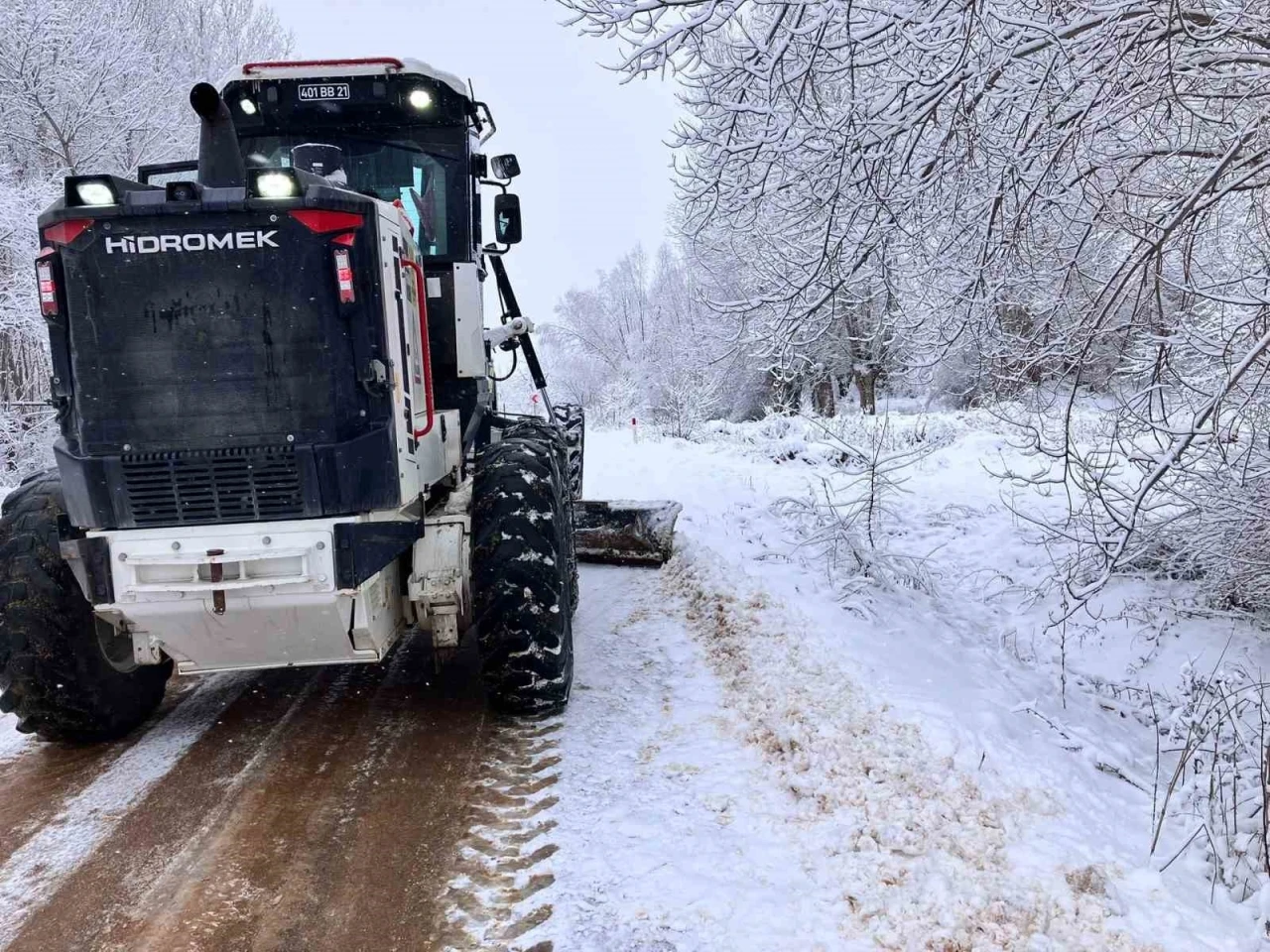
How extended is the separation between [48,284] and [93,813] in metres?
2.19

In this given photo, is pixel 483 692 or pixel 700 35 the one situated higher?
pixel 700 35

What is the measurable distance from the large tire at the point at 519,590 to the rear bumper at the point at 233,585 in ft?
2.04

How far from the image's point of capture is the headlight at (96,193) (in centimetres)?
348

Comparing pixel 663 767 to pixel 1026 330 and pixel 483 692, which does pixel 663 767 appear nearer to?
pixel 483 692

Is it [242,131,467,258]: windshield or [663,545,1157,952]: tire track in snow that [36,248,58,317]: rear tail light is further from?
[663,545,1157,952]: tire track in snow

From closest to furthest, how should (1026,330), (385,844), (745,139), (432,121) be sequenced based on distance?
(385,844)
(745,139)
(432,121)
(1026,330)

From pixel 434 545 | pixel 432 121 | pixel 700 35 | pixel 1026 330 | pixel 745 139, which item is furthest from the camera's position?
pixel 1026 330

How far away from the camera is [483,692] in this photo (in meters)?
4.97

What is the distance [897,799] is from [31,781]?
12.5ft

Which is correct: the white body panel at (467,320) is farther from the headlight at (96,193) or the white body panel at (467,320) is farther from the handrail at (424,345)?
the headlight at (96,193)

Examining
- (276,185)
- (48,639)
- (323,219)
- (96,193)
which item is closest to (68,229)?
(96,193)

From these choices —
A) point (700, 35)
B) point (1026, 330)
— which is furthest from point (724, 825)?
point (1026, 330)

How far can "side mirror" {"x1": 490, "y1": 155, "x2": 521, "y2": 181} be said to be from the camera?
223 inches

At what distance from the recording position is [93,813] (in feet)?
12.0
